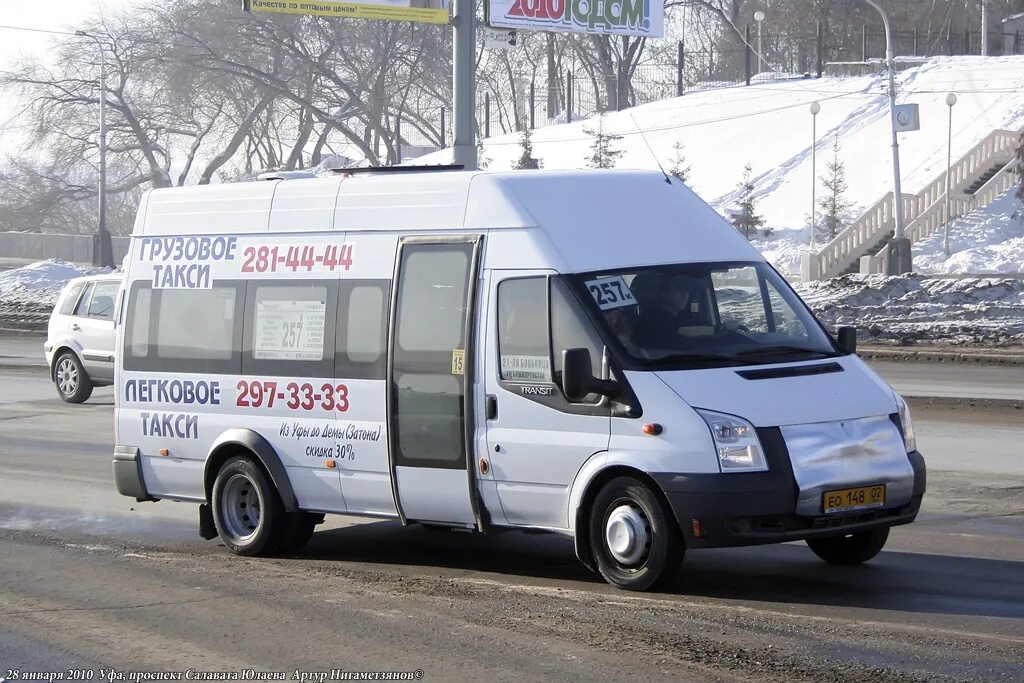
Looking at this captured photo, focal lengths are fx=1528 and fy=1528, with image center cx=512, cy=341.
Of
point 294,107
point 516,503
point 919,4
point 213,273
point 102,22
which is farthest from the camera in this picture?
point 919,4

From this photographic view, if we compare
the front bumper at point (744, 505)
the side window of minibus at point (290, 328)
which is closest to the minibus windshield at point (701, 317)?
the front bumper at point (744, 505)

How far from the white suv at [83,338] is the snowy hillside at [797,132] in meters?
34.7

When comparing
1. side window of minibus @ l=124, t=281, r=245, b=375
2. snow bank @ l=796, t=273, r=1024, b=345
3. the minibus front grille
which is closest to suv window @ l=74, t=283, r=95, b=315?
side window of minibus @ l=124, t=281, r=245, b=375

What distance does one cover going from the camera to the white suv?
70.1ft

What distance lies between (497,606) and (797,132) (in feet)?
194

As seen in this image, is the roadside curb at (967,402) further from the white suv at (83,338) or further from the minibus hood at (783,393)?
the minibus hood at (783,393)

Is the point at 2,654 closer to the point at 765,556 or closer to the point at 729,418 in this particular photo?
the point at 729,418

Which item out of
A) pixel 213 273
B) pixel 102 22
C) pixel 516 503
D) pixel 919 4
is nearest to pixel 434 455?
pixel 516 503

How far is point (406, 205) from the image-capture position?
30.9 feet

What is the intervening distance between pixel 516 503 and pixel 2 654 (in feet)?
9.46

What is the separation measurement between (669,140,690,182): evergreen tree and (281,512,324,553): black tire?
48.2m

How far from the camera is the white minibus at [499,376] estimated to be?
7953 mm

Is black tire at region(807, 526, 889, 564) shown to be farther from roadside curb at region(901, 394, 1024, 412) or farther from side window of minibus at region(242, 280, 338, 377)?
roadside curb at region(901, 394, 1024, 412)

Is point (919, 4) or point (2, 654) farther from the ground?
point (919, 4)
